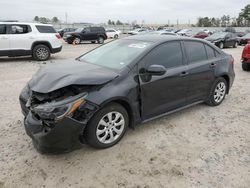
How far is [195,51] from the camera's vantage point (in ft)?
15.6

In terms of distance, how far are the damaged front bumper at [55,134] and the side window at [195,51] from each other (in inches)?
101

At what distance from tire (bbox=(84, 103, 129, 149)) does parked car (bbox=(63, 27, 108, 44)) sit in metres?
20.3

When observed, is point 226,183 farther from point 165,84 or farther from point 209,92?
point 209,92

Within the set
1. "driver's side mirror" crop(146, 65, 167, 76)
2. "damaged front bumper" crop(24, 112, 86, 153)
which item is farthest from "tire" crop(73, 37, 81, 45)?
"damaged front bumper" crop(24, 112, 86, 153)

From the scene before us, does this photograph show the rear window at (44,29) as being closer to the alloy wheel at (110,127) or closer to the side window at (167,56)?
the side window at (167,56)

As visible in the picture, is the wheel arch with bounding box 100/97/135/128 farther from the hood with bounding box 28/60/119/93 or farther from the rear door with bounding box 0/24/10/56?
the rear door with bounding box 0/24/10/56

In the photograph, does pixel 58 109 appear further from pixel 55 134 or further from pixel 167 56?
pixel 167 56

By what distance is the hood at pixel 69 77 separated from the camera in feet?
10.4

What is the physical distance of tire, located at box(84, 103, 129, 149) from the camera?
10.7ft

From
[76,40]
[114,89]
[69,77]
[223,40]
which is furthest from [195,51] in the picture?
[76,40]

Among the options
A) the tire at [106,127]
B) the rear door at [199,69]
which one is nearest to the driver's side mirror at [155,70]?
the tire at [106,127]

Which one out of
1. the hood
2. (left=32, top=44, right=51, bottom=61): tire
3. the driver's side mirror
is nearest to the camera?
the hood

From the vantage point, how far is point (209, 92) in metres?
5.05

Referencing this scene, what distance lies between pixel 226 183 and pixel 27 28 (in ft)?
34.7
